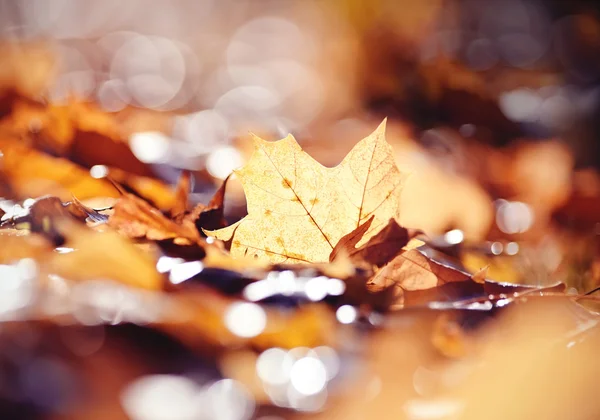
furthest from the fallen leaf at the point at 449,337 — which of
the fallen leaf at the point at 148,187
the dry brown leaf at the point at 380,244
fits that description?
the fallen leaf at the point at 148,187

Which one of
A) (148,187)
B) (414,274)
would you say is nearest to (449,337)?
(414,274)

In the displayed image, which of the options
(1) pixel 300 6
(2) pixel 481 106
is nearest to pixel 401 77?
(2) pixel 481 106

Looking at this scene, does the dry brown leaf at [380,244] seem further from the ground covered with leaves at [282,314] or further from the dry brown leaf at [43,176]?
the dry brown leaf at [43,176]

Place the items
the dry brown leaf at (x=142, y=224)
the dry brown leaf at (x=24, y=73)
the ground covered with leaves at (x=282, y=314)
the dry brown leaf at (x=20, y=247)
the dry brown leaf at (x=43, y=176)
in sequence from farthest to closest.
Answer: the dry brown leaf at (x=24, y=73), the dry brown leaf at (x=43, y=176), the dry brown leaf at (x=142, y=224), the dry brown leaf at (x=20, y=247), the ground covered with leaves at (x=282, y=314)

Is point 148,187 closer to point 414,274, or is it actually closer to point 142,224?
point 142,224

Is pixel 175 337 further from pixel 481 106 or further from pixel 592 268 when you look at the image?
pixel 481 106

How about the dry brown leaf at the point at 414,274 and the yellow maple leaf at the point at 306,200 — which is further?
the yellow maple leaf at the point at 306,200

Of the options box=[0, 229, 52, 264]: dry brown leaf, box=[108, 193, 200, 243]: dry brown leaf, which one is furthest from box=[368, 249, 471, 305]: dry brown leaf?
box=[0, 229, 52, 264]: dry brown leaf
